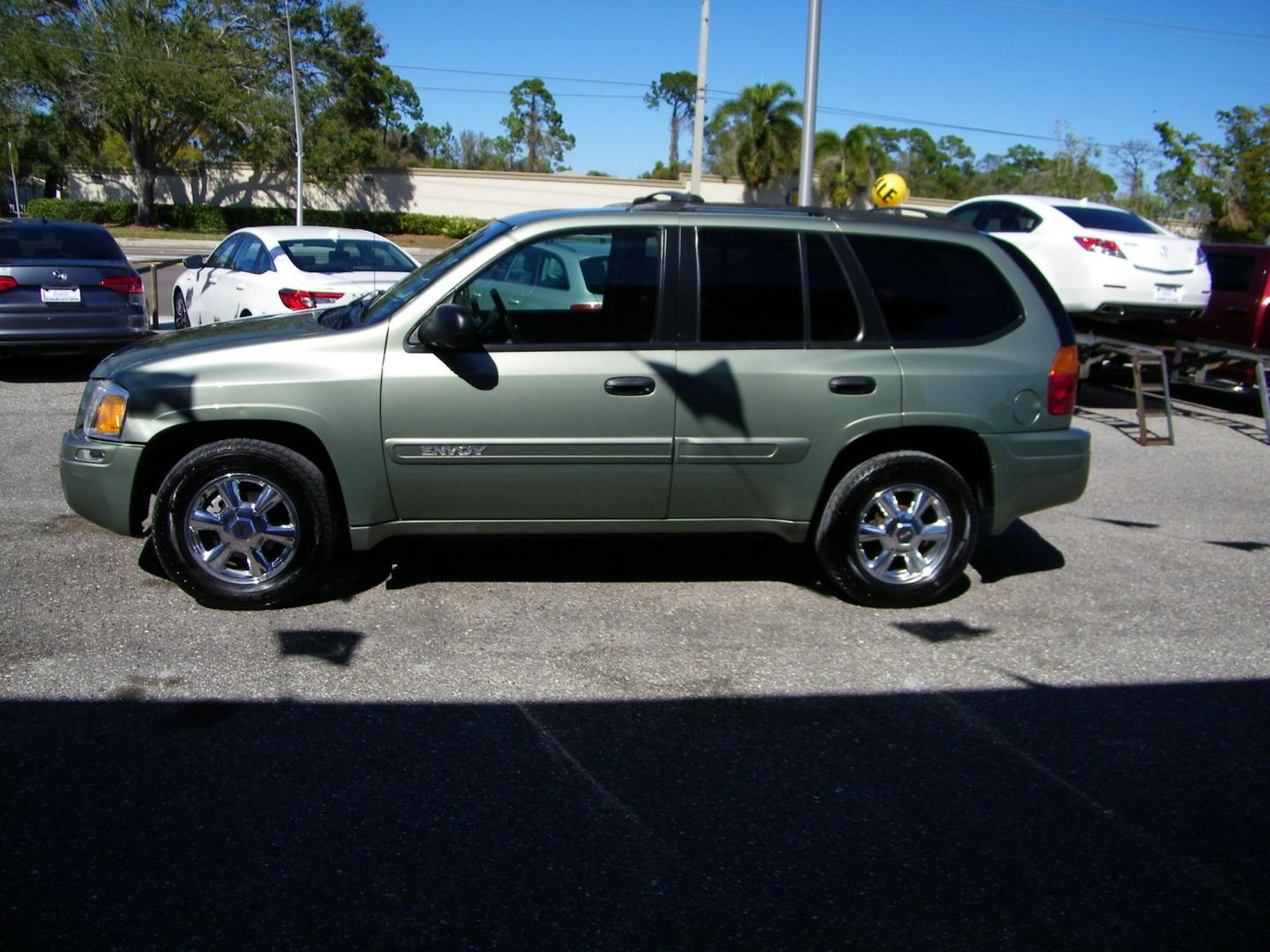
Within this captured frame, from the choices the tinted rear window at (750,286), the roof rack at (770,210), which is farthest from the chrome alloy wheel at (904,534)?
the roof rack at (770,210)

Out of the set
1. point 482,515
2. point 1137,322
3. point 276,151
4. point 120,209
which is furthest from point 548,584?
point 120,209

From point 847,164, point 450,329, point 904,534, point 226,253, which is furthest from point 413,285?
point 847,164

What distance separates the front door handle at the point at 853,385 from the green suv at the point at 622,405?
0.04 feet

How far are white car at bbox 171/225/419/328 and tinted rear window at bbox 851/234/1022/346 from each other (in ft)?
17.5

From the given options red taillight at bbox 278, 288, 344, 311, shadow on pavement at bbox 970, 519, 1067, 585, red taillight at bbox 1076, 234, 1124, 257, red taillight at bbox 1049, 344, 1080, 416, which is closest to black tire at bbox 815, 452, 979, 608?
red taillight at bbox 1049, 344, 1080, 416

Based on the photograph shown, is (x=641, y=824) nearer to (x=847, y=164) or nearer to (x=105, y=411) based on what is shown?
(x=105, y=411)

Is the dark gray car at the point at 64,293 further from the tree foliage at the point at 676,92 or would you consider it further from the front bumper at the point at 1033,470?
the tree foliage at the point at 676,92

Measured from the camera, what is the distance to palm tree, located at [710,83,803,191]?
45.2 meters

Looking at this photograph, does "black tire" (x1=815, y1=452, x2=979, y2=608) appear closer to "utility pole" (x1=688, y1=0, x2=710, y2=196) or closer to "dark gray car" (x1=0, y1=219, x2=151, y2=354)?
"dark gray car" (x1=0, y1=219, x2=151, y2=354)

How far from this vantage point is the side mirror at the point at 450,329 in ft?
16.0

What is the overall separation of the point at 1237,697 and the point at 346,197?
49.9 m

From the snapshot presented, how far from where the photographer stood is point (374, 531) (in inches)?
207

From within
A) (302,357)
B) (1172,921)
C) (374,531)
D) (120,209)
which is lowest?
(1172,921)

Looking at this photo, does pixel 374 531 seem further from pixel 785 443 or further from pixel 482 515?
pixel 785 443
